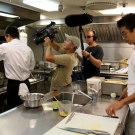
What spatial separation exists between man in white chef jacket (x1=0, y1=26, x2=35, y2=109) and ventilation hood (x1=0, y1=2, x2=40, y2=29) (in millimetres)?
541

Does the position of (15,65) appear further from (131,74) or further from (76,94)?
(131,74)

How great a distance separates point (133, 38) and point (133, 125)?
2.35 feet

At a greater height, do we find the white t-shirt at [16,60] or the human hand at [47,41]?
the human hand at [47,41]

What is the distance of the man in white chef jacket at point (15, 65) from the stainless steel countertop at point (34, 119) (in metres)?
0.73

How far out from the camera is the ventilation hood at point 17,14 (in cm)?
273

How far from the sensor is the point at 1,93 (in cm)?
240

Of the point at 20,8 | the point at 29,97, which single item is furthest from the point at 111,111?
the point at 20,8

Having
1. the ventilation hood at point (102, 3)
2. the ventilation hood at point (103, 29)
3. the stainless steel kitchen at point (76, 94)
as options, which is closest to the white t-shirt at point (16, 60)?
the stainless steel kitchen at point (76, 94)

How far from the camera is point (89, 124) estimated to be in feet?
3.90

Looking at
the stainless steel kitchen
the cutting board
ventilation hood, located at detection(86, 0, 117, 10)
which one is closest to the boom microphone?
the stainless steel kitchen

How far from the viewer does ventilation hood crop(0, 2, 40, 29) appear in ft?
8.94

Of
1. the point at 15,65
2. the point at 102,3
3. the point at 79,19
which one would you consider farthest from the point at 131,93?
the point at 79,19

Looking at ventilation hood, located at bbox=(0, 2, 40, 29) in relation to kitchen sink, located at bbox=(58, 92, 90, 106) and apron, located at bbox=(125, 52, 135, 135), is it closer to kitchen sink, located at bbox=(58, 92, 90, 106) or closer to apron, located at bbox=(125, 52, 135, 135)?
kitchen sink, located at bbox=(58, 92, 90, 106)

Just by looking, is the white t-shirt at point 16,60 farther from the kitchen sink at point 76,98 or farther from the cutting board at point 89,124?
the cutting board at point 89,124
